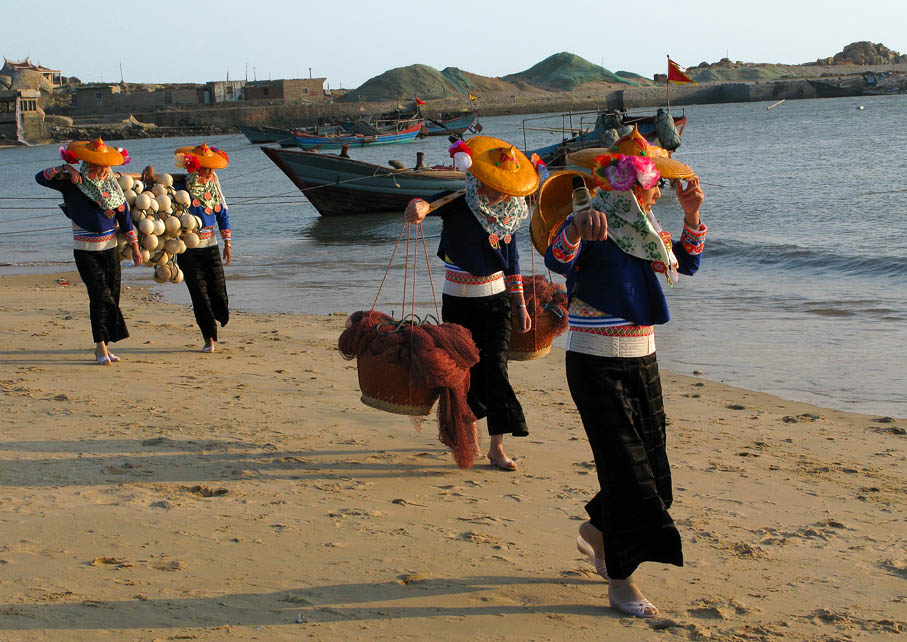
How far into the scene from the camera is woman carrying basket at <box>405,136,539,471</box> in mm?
4797

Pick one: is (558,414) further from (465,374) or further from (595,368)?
(595,368)

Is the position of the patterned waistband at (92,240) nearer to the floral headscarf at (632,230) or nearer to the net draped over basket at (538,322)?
the net draped over basket at (538,322)

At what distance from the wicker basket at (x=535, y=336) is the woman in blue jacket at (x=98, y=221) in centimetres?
351

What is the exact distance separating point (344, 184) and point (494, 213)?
2076 centimetres

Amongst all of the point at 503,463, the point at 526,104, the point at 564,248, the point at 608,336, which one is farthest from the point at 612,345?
the point at 526,104

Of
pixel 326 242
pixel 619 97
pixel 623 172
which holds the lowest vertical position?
pixel 326 242

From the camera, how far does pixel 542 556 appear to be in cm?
393

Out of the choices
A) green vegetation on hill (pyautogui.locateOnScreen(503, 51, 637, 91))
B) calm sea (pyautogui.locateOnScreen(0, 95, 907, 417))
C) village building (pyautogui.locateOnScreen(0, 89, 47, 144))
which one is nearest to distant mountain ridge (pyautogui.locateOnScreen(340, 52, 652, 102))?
green vegetation on hill (pyautogui.locateOnScreen(503, 51, 637, 91))

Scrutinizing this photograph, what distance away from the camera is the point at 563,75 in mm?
141250

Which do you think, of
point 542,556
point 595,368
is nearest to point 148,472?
point 542,556

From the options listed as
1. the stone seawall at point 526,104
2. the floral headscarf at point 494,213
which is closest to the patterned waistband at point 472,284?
the floral headscarf at point 494,213

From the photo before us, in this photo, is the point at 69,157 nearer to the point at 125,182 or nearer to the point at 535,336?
the point at 125,182

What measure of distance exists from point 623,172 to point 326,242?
18.9 meters

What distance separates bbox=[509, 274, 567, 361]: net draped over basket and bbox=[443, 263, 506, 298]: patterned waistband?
1.04ft
